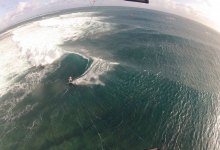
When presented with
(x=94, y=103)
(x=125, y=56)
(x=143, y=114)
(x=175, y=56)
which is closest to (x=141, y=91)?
(x=143, y=114)

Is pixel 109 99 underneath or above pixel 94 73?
underneath

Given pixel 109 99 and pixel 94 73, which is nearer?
pixel 109 99

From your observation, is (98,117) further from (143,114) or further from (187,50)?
(187,50)

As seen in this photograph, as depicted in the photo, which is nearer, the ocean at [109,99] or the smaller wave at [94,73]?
the ocean at [109,99]
